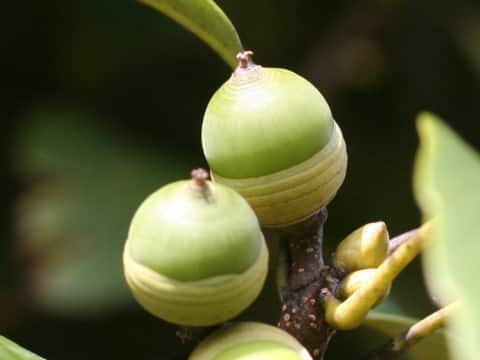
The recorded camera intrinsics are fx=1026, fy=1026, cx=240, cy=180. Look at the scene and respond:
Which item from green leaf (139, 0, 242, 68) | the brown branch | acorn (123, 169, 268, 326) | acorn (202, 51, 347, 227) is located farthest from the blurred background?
acorn (123, 169, 268, 326)

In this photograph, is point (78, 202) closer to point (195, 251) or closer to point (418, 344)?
point (418, 344)

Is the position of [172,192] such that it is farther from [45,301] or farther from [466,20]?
[466,20]

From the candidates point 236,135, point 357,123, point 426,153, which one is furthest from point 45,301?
point 426,153

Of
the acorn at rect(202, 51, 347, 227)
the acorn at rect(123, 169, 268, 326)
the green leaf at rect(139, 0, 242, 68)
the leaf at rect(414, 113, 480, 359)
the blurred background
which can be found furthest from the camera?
the blurred background

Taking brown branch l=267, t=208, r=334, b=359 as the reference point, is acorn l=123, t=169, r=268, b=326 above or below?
above

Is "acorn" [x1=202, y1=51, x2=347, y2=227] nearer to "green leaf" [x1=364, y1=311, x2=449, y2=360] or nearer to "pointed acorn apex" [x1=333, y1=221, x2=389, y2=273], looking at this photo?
"pointed acorn apex" [x1=333, y1=221, x2=389, y2=273]

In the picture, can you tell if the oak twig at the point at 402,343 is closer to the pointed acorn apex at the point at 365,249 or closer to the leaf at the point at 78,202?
the pointed acorn apex at the point at 365,249

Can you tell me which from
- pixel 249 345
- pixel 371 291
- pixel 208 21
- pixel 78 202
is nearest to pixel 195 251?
pixel 249 345

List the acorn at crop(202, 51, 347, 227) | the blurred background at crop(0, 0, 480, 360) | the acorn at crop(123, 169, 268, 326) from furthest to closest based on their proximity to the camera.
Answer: the blurred background at crop(0, 0, 480, 360)
the acorn at crop(202, 51, 347, 227)
the acorn at crop(123, 169, 268, 326)
